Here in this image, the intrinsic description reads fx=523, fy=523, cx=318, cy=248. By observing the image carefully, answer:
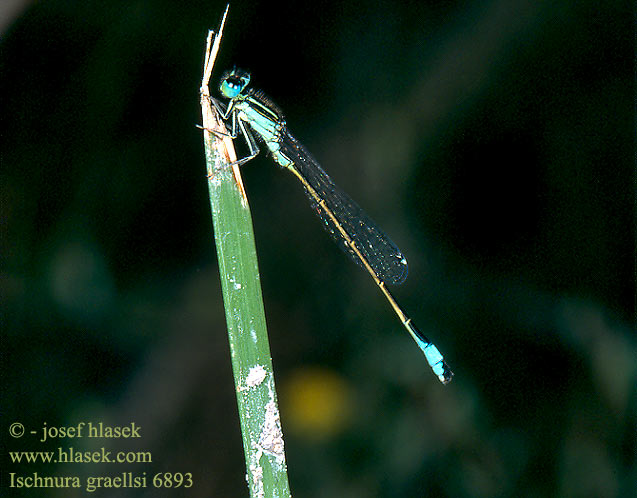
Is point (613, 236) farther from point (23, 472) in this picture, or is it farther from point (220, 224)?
point (23, 472)

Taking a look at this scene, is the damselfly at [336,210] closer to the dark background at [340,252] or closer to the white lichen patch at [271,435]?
the dark background at [340,252]

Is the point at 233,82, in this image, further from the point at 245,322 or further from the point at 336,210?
the point at 245,322

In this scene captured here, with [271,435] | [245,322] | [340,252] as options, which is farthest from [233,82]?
[271,435]
